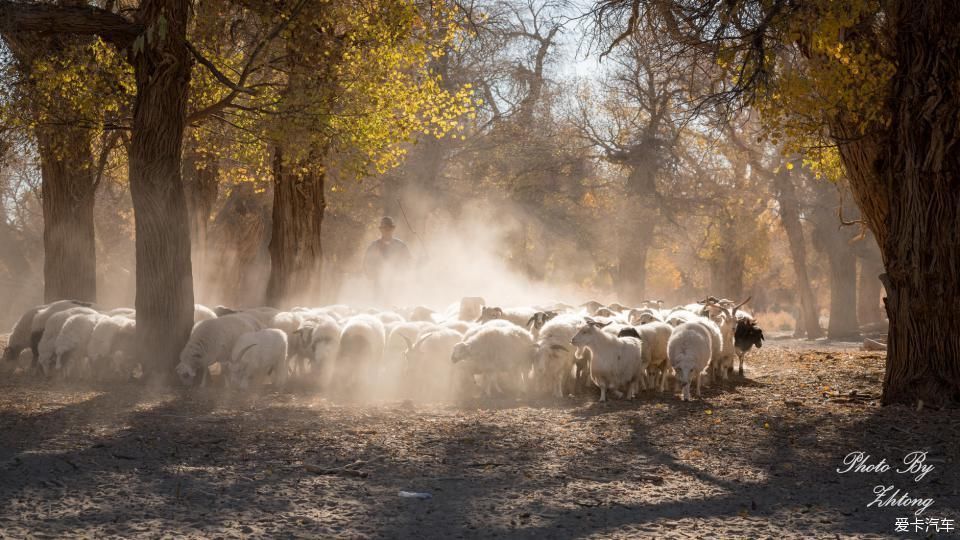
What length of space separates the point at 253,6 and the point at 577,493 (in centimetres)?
971

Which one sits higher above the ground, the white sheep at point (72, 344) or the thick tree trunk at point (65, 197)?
the thick tree trunk at point (65, 197)

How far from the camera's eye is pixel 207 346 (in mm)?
12977

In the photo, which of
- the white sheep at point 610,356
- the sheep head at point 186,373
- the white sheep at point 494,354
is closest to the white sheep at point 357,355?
the white sheep at point 494,354

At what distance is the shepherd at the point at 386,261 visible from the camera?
19109mm

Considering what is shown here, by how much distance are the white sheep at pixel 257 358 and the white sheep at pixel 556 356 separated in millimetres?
3540

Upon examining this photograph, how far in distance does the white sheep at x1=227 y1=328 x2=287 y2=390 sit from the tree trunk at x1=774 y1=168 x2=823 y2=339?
19.8 metres

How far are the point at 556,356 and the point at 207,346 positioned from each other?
4.86m

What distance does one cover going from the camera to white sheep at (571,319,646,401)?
11.6 meters

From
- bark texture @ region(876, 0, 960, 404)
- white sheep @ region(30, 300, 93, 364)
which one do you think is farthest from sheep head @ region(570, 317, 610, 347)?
white sheep @ region(30, 300, 93, 364)

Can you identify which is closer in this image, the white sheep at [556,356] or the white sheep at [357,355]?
the white sheep at [556,356]

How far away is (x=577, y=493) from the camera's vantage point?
7027 millimetres

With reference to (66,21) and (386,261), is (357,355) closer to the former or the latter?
(66,21)

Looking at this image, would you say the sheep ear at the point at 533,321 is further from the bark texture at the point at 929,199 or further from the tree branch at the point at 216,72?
the bark texture at the point at 929,199

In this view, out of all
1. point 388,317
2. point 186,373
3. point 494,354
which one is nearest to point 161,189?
point 186,373
